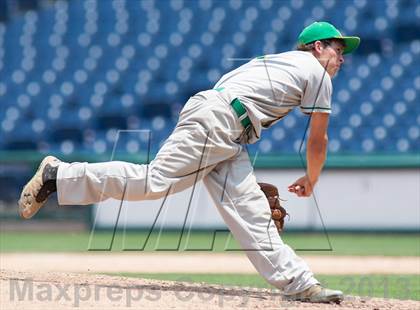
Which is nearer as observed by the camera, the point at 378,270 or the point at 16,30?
the point at 378,270

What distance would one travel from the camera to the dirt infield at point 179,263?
8.46 meters

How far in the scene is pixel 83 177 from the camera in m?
5.13

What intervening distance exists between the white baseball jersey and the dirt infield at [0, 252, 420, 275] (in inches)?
128

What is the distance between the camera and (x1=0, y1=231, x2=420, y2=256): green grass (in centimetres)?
1086

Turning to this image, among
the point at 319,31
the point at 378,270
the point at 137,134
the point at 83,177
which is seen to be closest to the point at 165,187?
the point at 83,177

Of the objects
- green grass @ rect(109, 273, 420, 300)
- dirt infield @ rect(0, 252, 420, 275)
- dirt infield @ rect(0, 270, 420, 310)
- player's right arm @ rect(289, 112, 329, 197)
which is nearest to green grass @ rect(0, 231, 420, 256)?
dirt infield @ rect(0, 252, 420, 275)

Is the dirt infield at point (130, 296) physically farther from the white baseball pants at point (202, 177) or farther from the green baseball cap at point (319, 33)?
the green baseball cap at point (319, 33)

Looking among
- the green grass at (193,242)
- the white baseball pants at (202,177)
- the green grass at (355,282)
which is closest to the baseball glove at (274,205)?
the white baseball pants at (202,177)

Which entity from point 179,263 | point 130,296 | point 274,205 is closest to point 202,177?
point 274,205

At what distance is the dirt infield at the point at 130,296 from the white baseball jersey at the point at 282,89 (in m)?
0.98

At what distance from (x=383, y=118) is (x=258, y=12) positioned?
11.5 feet

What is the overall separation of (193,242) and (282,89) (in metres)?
6.85

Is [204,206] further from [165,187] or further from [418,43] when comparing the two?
[165,187]

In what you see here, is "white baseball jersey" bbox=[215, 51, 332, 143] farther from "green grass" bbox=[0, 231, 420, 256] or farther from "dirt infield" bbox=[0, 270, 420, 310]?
"green grass" bbox=[0, 231, 420, 256]
